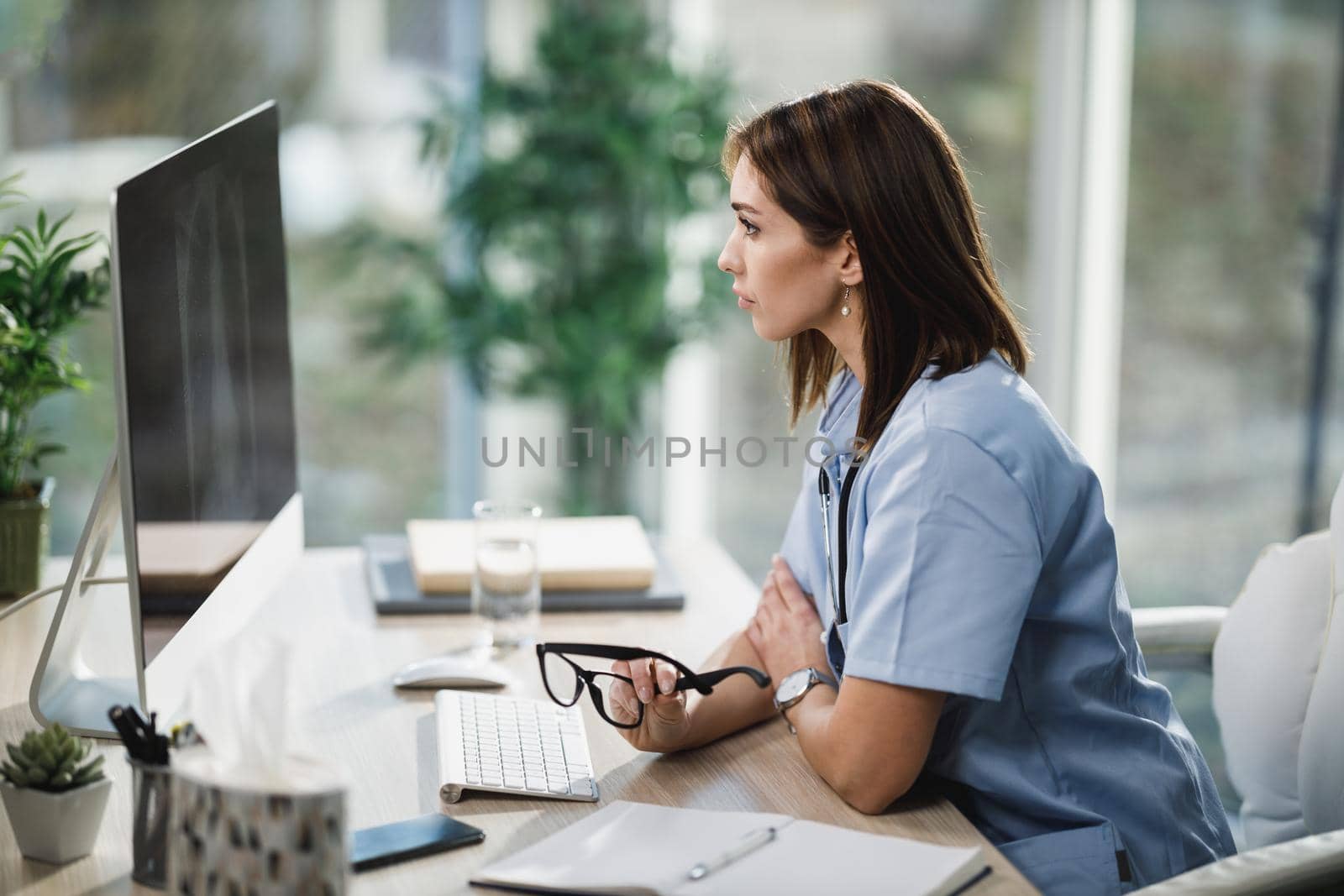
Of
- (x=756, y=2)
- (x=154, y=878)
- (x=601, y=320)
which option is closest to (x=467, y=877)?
(x=154, y=878)

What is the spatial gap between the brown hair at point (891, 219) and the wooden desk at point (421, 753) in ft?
1.08

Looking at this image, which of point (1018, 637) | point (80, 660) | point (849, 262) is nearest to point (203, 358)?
point (80, 660)

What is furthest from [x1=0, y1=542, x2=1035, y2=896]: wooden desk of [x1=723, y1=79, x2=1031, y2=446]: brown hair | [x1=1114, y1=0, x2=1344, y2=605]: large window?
[x1=1114, y1=0, x2=1344, y2=605]: large window

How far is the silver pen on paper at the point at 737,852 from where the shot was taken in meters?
0.95

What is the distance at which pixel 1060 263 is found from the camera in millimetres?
3230

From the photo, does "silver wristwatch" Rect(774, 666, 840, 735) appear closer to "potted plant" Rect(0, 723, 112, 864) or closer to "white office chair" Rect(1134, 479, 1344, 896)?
"white office chair" Rect(1134, 479, 1344, 896)

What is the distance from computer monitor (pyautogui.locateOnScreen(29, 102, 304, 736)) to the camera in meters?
1.00

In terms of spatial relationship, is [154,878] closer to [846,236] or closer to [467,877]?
[467,877]

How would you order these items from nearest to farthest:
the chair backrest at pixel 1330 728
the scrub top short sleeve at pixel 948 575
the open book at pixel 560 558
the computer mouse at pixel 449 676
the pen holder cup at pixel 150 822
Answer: the pen holder cup at pixel 150 822 → the scrub top short sleeve at pixel 948 575 → the chair backrest at pixel 1330 728 → the computer mouse at pixel 449 676 → the open book at pixel 560 558

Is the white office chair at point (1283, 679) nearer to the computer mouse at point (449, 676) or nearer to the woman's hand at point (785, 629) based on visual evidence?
the woman's hand at point (785, 629)

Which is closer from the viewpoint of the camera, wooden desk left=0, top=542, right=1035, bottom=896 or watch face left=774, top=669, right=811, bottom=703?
wooden desk left=0, top=542, right=1035, bottom=896

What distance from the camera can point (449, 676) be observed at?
141 centimetres

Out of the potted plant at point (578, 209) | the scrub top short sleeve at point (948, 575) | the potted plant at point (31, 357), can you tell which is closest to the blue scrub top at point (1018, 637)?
the scrub top short sleeve at point (948, 575)

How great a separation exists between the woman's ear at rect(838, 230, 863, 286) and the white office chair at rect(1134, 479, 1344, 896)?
530mm
